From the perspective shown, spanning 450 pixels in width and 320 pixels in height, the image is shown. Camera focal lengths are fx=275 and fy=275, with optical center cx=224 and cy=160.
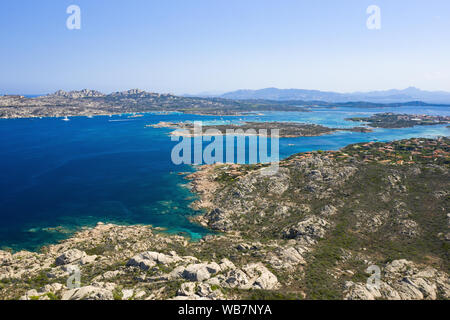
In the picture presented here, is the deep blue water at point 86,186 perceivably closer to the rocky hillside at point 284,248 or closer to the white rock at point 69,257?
the rocky hillside at point 284,248

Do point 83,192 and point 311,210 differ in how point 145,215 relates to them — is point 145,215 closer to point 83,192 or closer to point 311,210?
point 83,192

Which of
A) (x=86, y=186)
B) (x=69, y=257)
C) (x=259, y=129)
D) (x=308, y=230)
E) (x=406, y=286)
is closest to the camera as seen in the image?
(x=406, y=286)

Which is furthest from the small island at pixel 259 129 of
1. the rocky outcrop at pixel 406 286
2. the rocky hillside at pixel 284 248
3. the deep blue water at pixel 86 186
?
the rocky outcrop at pixel 406 286

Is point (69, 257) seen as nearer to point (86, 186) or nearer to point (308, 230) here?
point (308, 230)

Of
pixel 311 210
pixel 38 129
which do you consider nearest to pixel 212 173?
pixel 311 210

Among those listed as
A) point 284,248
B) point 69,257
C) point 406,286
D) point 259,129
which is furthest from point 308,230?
point 259,129

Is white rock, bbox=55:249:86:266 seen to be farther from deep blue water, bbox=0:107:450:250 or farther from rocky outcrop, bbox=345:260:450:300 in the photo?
rocky outcrop, bbox=345:260:450:300

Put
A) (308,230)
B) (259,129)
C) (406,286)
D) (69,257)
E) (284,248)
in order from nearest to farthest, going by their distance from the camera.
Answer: (406,286) < (69,257) < (284,248) < (308,230) < (259,129)

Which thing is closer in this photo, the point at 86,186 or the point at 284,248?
the point at 284,248
